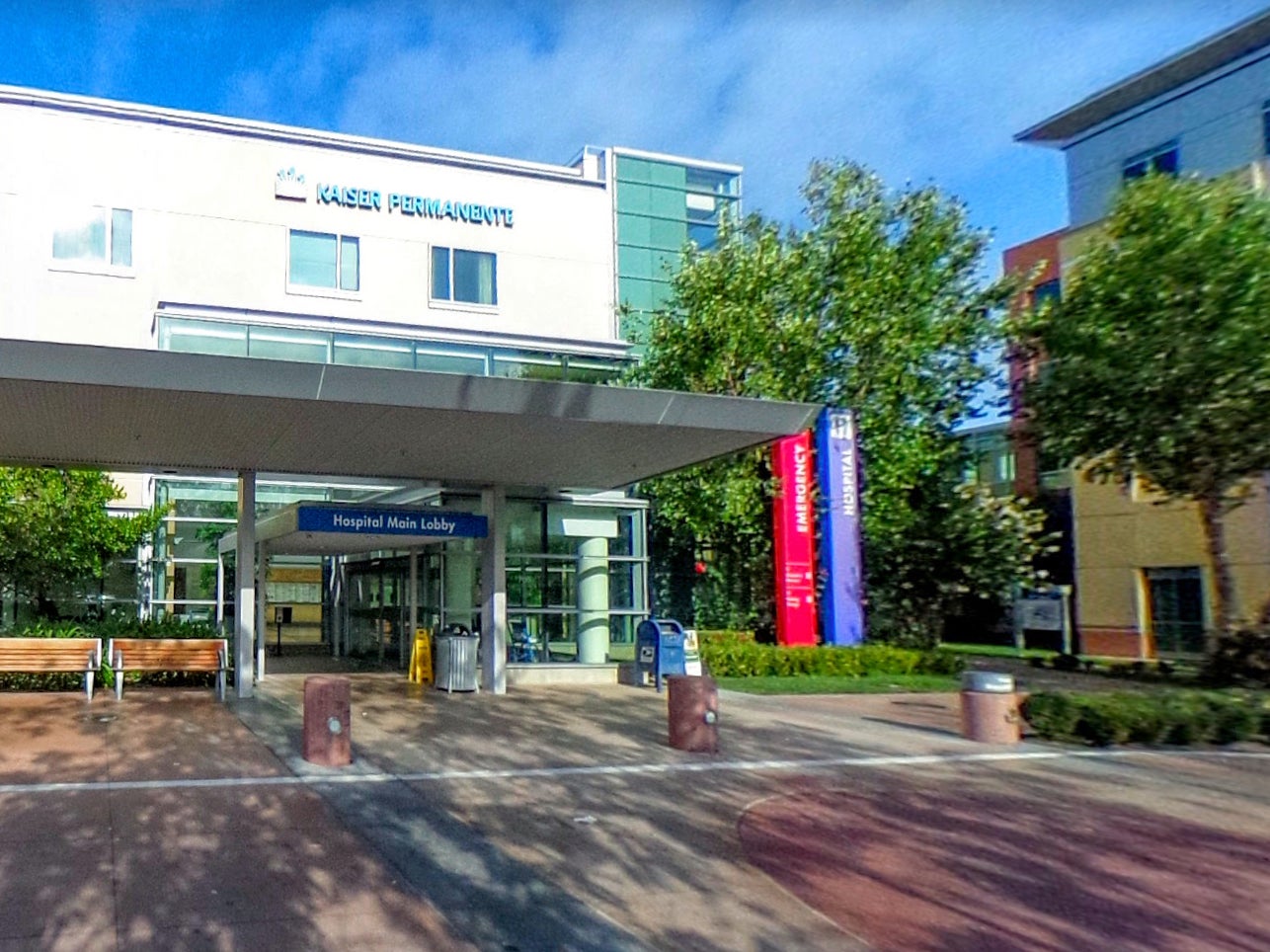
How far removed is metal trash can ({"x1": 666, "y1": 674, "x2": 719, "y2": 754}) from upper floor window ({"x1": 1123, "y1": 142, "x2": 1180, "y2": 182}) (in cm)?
2476

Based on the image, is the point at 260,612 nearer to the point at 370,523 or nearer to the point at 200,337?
the point at 370,523

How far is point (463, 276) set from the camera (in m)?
28.8

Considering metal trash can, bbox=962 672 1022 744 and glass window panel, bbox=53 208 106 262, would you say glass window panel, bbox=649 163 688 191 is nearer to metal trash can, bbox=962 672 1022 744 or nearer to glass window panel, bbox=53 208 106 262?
glass window panel, bbox=53 208 106 262

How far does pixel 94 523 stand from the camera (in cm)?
1981

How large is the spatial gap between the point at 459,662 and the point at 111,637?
4.88m

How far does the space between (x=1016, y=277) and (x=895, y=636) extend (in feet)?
28.9

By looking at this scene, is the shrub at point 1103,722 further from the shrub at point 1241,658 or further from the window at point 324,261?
the window at point 324,261

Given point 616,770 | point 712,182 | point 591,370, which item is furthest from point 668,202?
point 616,770

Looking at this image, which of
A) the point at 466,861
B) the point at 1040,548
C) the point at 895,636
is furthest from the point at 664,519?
the point at 466,861

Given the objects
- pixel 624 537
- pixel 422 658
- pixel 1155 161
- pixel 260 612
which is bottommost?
pixel 422 658

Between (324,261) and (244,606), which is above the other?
(324,261)

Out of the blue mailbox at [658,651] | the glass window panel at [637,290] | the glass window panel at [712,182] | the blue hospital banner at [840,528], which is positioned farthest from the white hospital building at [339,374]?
the glass window panel at [712,182]

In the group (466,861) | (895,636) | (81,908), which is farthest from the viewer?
(895,636)

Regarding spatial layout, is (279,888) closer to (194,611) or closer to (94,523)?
(94,523)
